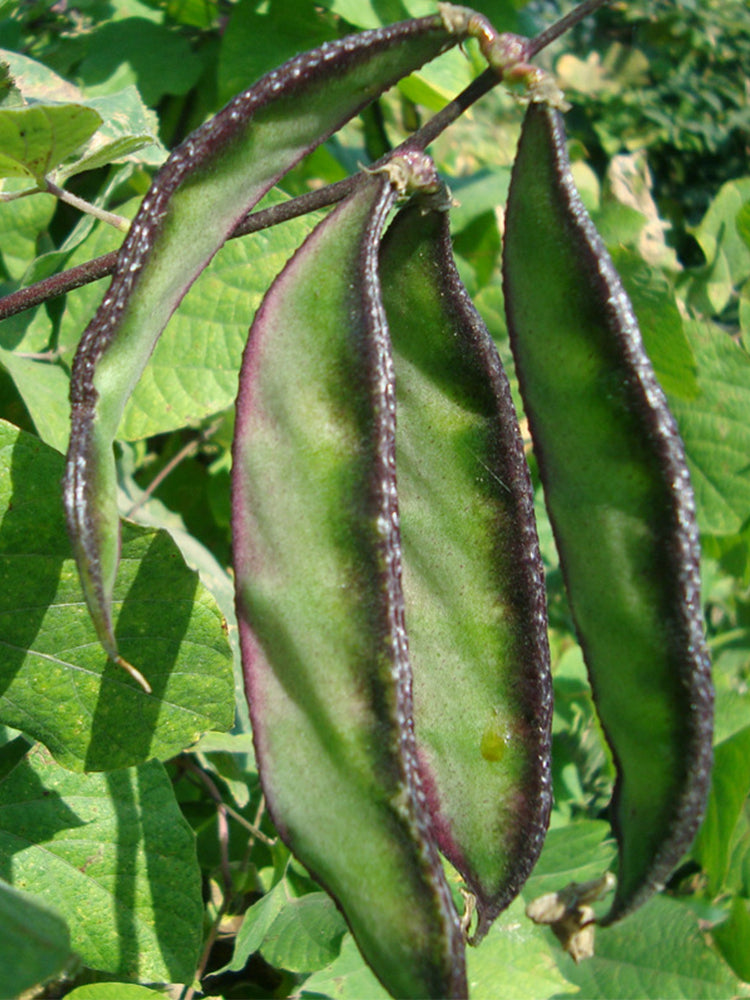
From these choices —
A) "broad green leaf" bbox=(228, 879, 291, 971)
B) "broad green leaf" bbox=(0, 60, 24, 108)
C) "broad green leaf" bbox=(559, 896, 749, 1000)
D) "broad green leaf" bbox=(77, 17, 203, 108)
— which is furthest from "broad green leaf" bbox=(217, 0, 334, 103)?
"broad green leaf" bbox=(559, 896, 749, 1000)

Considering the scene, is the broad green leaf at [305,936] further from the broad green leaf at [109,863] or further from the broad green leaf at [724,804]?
the broad green leaf at [724,804]

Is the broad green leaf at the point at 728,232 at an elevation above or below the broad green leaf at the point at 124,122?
below

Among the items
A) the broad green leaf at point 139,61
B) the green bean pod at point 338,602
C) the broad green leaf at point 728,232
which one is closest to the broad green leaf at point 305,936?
the green bean pod at point 338,602

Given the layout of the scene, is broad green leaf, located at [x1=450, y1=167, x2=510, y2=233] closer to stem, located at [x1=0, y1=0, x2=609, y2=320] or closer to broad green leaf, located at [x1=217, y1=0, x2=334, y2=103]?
broad green leaf, located at [x1=217, y1=0, x2=334, y2=103]

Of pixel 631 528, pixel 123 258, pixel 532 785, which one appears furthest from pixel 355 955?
pixel 123 258

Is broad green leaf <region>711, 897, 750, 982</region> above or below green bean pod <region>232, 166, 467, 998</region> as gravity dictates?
below

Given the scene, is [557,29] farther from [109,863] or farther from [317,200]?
[109,863]

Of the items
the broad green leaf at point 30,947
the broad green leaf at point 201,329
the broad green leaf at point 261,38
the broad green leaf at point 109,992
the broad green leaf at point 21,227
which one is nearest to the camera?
the broad green leaf at point 30,947

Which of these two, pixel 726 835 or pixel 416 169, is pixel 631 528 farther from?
pixel 726 835
